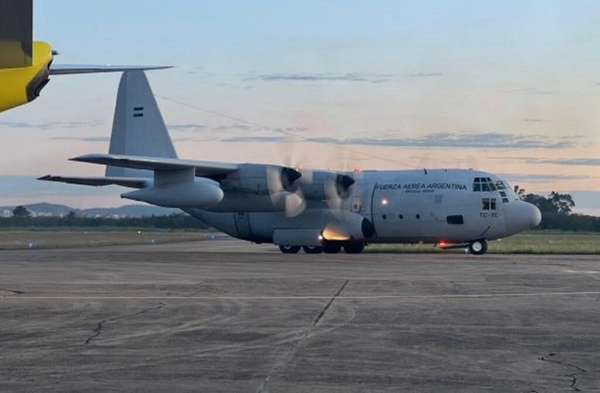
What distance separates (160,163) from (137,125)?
10.2 meters

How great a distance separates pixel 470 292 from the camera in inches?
795

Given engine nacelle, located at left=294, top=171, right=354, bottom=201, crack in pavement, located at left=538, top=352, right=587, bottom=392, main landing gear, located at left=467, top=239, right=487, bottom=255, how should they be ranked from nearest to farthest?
crack in pavement, located at left=538, top=352, right=587, bottom=392
main landing gear, located at left=467, top=239, right=487, bottom=255
engine nacelle, located at left=294, top=171, right=354, bottom=201

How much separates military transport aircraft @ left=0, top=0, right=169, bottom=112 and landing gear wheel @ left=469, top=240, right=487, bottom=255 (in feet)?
96.4

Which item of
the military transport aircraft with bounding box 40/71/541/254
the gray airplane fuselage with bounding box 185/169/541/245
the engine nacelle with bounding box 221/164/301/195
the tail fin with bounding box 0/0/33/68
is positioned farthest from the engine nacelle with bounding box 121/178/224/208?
the tail fin with bounding box 0/0/33/68

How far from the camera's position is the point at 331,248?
4256 cm

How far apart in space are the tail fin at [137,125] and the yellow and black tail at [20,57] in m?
35.4

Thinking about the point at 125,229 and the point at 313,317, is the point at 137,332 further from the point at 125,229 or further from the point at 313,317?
the point at 125,229

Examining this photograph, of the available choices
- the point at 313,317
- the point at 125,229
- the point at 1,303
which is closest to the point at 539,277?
the point at 313,317

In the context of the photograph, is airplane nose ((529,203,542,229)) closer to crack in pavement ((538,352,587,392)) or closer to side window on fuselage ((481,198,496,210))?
side window on fuselage ((481,198,496,210))

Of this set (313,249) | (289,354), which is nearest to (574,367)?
(289,354)

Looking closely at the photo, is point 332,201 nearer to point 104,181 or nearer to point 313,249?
point 313,249

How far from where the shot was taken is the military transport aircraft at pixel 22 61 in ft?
30.1

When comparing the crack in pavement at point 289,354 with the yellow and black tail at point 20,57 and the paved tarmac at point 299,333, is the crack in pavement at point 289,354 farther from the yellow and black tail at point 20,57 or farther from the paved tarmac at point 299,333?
Result: the yellow and black tail at point 20,57

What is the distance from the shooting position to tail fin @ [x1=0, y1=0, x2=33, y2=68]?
29.8 feet
